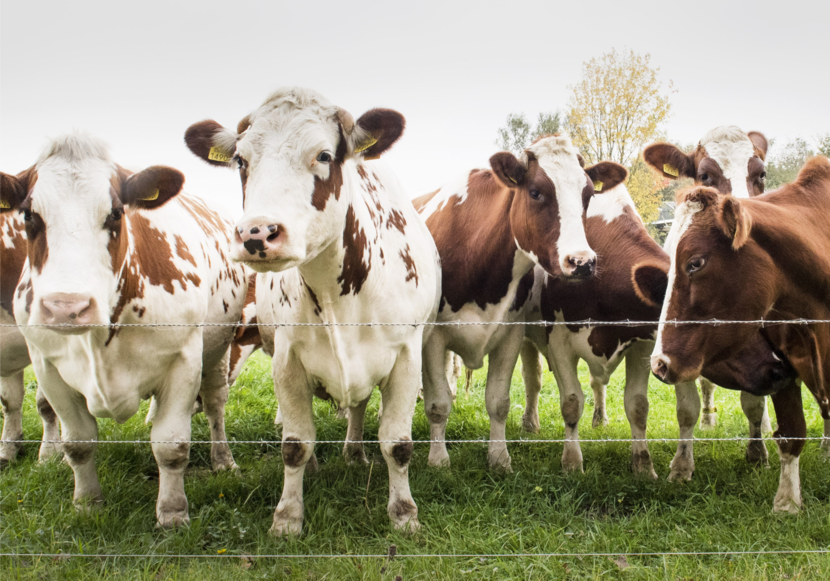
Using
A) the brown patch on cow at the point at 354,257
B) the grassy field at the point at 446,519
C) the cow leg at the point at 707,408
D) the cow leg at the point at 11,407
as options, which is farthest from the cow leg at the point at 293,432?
the cow leg at the point at 707,408

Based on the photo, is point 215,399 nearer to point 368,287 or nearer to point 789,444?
point 368,287

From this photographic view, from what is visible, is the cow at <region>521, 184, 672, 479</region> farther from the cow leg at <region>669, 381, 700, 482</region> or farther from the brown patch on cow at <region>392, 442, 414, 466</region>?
the brown patch on cow at <region>392, 442, 414, 466</region>

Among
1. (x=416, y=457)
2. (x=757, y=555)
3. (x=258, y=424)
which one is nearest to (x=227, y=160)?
(x=416, y=457)

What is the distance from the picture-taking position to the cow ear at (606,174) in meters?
4.80

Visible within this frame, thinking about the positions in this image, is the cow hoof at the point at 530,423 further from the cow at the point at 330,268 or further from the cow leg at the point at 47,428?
the cow leg at the point at 47,428

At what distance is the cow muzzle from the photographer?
9.33 feet

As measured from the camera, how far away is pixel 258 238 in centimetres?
260

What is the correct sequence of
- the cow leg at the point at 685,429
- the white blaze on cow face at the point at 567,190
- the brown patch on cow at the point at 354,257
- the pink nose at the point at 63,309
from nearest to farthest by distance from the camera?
1. the pink nose at the point at 63,309
2. the brown patch on cow at the point at 354,257
3. the white blaze on cow face at the point at 567,190
4. the cow leg at the point at 685,429

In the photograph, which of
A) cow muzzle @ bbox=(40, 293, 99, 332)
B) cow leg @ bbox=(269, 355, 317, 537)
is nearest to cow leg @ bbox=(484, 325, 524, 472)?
cow leg @ bbox=(269, 355, 317, 537)

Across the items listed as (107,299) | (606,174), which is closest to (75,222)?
(107,299)

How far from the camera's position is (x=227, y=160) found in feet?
11.6

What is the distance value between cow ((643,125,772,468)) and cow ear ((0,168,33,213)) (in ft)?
14.0

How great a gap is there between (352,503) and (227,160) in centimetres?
224

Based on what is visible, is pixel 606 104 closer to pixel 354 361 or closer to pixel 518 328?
pixel 518 328
